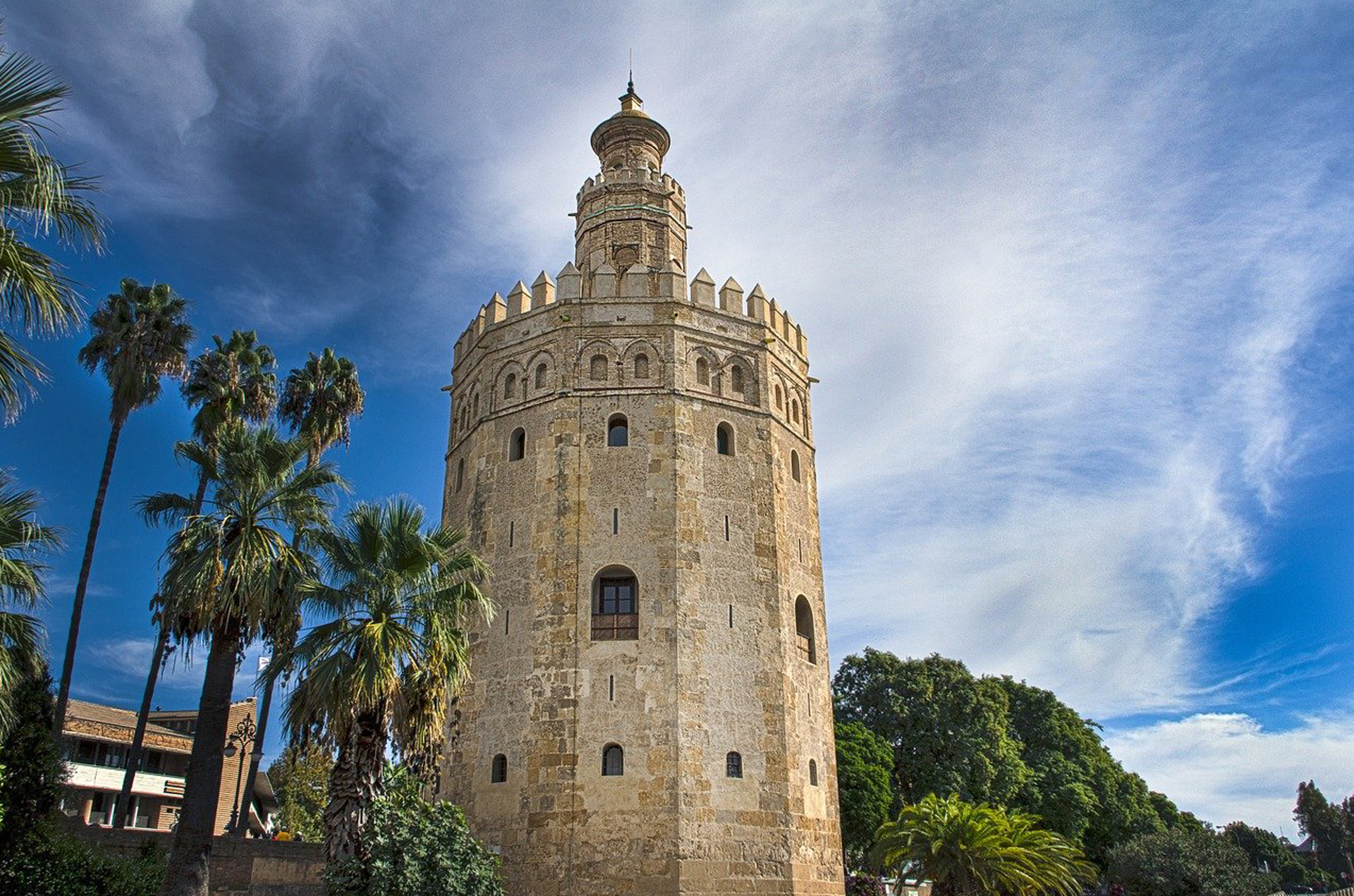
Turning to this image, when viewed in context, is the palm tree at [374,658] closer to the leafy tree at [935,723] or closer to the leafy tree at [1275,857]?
the leafy tree at [935,723]

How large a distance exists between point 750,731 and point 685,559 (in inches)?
151

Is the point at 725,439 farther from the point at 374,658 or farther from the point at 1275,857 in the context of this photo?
the point at 1275,857

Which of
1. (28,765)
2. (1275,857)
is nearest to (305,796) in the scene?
(28,765)

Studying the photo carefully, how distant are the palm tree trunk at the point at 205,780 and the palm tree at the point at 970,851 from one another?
1545 cm

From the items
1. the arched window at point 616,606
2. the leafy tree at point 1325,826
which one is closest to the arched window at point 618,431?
the arched window at point 616,606

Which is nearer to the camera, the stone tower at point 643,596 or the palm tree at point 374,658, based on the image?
the palm tree at point 374,658

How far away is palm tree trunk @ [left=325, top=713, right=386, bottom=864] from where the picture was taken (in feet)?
49.4

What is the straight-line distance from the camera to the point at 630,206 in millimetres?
28438

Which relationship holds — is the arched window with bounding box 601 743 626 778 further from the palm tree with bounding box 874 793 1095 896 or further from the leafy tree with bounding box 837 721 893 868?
the leafy tree with bounding box 837 721 893 868

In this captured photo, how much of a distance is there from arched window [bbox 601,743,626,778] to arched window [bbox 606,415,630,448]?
6.67 m

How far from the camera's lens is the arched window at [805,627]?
76.9ft

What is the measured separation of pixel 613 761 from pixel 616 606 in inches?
129

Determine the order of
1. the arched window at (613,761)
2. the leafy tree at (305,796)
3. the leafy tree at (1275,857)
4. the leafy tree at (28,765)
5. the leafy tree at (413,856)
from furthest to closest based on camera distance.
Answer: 1. the leafy tree at (1275,857)
2. the leafy tree at (305,796)
3. the arched window at (613,761)
4. the leafy tree at (413,856)
5. the leafy tree at (28,765)

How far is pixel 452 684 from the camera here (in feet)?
52.2
